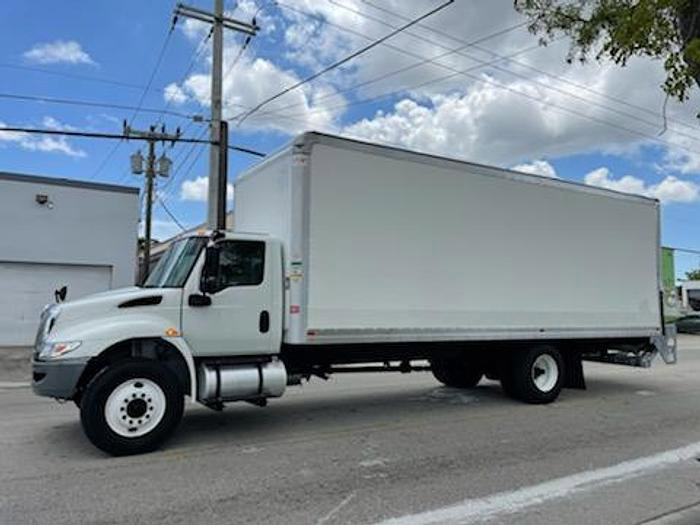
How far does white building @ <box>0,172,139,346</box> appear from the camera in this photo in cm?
1908

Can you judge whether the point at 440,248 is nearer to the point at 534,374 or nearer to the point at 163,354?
the point at 534,374

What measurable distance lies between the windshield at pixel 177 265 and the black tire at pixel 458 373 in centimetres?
504

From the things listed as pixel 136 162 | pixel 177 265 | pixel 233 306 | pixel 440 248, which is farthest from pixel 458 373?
pixel 136 162

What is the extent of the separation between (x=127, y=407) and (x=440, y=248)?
15.5 ft

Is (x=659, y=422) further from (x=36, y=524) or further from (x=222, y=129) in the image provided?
(x=222, y=129)

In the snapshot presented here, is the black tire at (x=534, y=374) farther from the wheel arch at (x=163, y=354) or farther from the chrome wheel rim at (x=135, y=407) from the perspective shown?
the chrome wheel rim at (x=135, y=407)

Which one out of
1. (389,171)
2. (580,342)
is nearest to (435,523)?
(389,171)

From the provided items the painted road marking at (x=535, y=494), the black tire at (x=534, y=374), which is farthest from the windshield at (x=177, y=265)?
the black tire at (x=534, y=374)

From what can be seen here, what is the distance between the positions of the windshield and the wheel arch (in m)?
0.70

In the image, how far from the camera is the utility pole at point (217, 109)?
17.1 m

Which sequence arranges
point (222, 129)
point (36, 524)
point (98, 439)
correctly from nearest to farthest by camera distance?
point (36, 524), point (98, 439), point (222, 129)

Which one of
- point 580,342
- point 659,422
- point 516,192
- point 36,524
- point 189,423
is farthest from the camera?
point 580,342

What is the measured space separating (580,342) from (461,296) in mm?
3100

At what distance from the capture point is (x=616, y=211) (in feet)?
37.8
